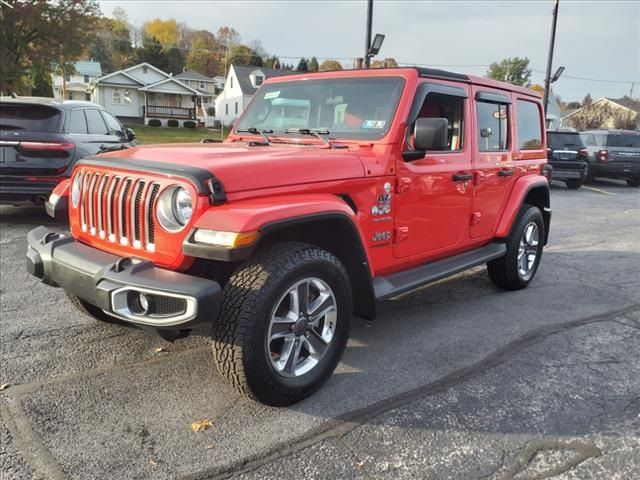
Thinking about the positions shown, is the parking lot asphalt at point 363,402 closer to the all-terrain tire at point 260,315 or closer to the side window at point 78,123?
the all-terrain tire at point 260,315

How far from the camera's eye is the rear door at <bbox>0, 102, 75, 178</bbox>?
22.7 ft

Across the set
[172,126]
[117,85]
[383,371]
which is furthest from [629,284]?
[117,85]

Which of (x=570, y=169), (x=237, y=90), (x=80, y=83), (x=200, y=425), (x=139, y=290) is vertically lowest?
(x=200, y=425)

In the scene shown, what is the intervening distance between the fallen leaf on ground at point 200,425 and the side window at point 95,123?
244 inches

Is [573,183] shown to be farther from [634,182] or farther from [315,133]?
[315,133]

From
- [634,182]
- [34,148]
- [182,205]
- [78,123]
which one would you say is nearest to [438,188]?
[182,205]

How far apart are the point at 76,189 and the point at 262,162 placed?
4.44ft

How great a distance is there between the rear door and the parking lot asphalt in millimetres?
2578

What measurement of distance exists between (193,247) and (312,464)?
1183 mm

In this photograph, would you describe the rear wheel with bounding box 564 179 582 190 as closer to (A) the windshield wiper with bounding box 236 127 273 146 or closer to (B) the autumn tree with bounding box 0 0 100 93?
(A) the windshield wiper with bounding box 236 127 273 146

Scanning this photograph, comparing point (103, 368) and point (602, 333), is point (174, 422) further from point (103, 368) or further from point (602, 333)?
point (602, 333)

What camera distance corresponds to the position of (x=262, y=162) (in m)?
2.98

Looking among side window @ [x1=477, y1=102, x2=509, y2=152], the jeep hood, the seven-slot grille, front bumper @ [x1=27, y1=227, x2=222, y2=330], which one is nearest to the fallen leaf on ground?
front bumper @ [x1=27, y1=227, x2=222, y2=330]

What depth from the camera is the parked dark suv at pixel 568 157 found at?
15.3 metres
